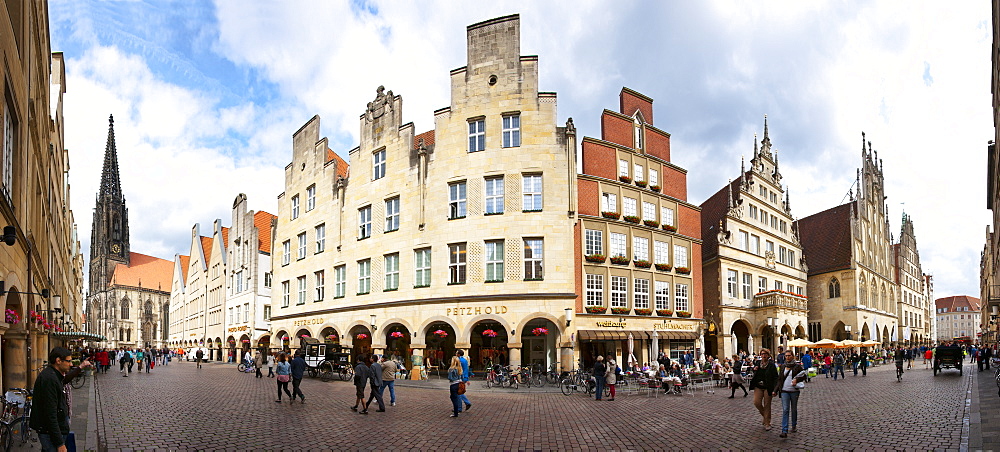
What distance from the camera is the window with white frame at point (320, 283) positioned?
45016 millimetres

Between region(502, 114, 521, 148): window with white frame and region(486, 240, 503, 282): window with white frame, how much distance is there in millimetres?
5129

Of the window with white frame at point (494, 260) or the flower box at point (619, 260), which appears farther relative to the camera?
the flower box at point (619, 260)

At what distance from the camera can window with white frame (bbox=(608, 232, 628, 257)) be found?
119 feet

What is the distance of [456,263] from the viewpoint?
3569cm

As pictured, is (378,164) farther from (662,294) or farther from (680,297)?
(680,297)

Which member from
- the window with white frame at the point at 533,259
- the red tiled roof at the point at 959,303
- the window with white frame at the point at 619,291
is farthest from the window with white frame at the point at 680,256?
the red tiled roof at the point at 959,303

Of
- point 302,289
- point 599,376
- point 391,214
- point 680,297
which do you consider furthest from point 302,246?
point 599,376

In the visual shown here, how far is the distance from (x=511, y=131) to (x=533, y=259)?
6.77 metres

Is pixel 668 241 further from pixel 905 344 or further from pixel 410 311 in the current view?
pixel 905 344

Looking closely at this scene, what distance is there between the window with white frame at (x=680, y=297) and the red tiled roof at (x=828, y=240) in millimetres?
27319

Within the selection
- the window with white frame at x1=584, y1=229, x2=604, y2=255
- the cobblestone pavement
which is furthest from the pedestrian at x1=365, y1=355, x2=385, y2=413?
the window with white frame at x1=584, y1=229, x2=604, y2=255

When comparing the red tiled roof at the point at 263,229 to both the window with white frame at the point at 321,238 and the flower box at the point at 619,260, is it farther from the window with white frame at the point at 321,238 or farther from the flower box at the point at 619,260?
the flower box at the point at 619,260

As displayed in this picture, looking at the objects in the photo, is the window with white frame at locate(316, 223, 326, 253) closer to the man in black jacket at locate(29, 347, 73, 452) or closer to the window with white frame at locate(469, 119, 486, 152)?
the window with white frame at locate(469, 119, 486, 152)

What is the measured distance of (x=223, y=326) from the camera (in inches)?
2633
